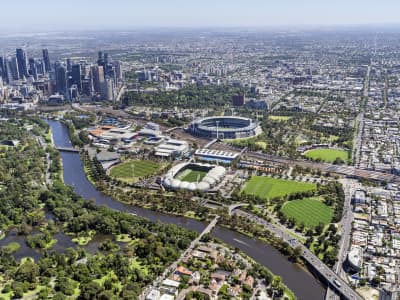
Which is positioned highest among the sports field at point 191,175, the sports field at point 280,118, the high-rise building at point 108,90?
the high-rise building at point 108,90

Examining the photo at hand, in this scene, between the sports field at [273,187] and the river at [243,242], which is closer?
the river at [243,242]

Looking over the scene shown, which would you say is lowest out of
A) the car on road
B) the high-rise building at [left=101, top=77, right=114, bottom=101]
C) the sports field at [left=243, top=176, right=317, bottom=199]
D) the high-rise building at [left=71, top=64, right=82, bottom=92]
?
the car on road

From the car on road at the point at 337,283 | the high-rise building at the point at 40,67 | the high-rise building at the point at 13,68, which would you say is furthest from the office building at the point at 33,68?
the car on road at the point at 337,283

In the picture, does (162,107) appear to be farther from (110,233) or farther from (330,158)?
(110,233)

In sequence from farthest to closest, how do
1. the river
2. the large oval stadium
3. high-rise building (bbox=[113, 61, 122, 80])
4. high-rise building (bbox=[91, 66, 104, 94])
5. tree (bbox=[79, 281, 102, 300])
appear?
high-rise building (bbox=[113, 61, 122, 80]) → high-rise building (bbox=[91, 66, 104, 94]) → the large oval stadium → the river → tree (bbox=[79, 281, 102, 300])

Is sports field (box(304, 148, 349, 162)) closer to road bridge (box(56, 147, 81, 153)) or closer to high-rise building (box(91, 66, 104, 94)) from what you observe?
road bridge (box(56, 147, 81, 153))

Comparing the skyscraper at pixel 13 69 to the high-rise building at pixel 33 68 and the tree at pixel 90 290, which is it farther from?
the tree at pixel 90 290

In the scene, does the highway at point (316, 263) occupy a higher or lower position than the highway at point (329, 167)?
lower

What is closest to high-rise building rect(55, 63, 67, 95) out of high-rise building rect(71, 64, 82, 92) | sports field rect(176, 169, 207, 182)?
high-rise building rect(71, 64, 82, 92)
